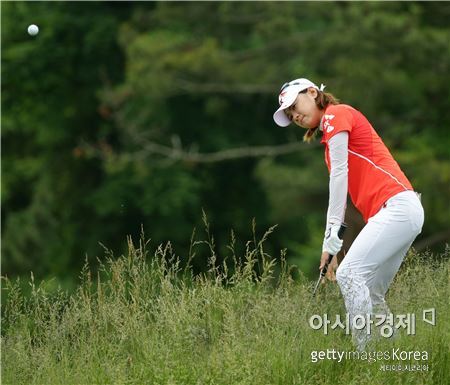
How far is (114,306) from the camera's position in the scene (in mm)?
7230

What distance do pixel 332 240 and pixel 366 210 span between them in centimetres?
33

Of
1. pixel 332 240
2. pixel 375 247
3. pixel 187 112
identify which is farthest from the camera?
pixel 187 112

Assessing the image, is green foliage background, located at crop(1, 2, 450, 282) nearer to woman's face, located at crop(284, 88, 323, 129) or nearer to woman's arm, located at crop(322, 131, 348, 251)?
woman's face, located at crop(284, 88, 323, 129)

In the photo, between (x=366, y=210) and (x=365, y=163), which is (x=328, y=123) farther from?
(x=366, y=210)

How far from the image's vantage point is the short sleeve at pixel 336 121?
7160mm

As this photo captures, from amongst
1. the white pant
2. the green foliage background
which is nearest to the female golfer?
the white pant

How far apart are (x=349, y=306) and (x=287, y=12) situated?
66.8 feet

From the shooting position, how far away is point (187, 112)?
102ft

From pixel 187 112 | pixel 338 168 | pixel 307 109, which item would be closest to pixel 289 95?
pixel 307 109

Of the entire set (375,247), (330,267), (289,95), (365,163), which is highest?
(289,95)

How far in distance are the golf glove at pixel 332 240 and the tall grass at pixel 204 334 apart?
29 centimetres

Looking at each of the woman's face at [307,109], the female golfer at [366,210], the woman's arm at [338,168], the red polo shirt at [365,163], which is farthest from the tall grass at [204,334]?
the woman's face at [307,109]

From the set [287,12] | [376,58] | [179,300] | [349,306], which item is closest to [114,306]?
[179,300]

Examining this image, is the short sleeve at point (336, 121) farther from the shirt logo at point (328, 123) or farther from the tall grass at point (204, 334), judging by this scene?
the tall grass at point (204, 334)
